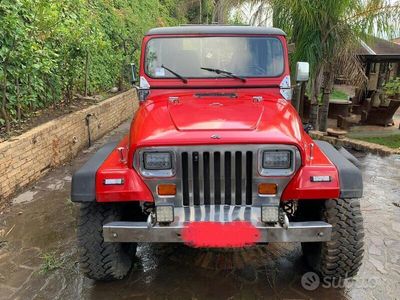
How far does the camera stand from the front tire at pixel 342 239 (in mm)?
2895

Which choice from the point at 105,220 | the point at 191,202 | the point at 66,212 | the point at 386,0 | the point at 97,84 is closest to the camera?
the point at 191,202

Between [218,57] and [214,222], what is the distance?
1.90 m

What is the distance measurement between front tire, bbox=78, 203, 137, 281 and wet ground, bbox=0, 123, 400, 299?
0.70ft

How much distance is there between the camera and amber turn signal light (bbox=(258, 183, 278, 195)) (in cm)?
274

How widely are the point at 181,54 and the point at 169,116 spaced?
1.07 m

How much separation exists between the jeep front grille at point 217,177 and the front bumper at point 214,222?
10 cm

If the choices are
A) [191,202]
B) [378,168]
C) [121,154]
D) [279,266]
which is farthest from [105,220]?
[378,168]

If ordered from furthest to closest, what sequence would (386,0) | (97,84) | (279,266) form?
(97,84) < (386,0) < (279,266)

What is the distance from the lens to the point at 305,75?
163 inches

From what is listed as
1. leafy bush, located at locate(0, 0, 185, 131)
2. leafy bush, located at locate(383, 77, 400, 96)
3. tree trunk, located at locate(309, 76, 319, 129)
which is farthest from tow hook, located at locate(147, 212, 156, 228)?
leafy bush, located at locate(383, 77, 400, 96)

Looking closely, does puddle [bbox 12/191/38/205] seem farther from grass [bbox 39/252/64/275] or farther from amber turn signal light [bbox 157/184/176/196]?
amber turn signal light [bbox 157/184/176/196]

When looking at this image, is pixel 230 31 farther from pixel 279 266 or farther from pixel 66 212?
pixel 66 212

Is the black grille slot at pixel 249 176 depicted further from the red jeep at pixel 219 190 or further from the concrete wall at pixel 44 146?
the concrete wall at pixel 44 146

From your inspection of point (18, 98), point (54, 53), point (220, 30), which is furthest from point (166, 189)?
point (54, 53)
